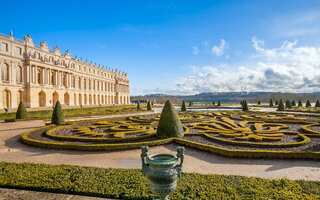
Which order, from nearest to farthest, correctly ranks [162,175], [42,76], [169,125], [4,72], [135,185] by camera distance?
[162,175] < [135,185] < [169,125] < [4,72] < [42,76]

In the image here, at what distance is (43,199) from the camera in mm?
4590

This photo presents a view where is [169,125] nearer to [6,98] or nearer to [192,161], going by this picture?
[192,161]

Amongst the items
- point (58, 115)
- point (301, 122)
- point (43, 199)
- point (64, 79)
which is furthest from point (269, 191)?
point (64, 79)

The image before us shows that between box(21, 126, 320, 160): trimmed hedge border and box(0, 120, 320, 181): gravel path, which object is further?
box(21, 126, 320, 160): trimmed hedge border

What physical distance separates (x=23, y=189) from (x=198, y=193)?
4910mm

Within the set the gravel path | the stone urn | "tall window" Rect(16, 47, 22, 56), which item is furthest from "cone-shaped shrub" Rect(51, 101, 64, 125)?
"tall window" Rect(16, 47, 22, 56)

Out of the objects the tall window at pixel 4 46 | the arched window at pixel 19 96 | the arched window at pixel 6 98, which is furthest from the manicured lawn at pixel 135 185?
the arched window at pixel 19 96

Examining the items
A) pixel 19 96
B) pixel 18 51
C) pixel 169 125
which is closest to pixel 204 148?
pixel 169 125

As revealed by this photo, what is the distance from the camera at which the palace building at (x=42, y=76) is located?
34.8m

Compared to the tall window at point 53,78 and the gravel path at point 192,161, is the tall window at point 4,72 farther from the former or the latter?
the gravel path at point 192,161

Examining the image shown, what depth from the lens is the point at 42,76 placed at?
137 ft

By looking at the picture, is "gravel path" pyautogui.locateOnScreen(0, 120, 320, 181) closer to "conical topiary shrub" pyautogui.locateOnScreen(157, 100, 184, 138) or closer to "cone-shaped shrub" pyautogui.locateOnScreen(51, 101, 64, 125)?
"conical topiary shrub" pyautogui.locateOnScreen(157, 100, 184, 138)

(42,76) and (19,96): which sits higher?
(42,76)

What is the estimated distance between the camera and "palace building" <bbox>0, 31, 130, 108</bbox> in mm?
34844
